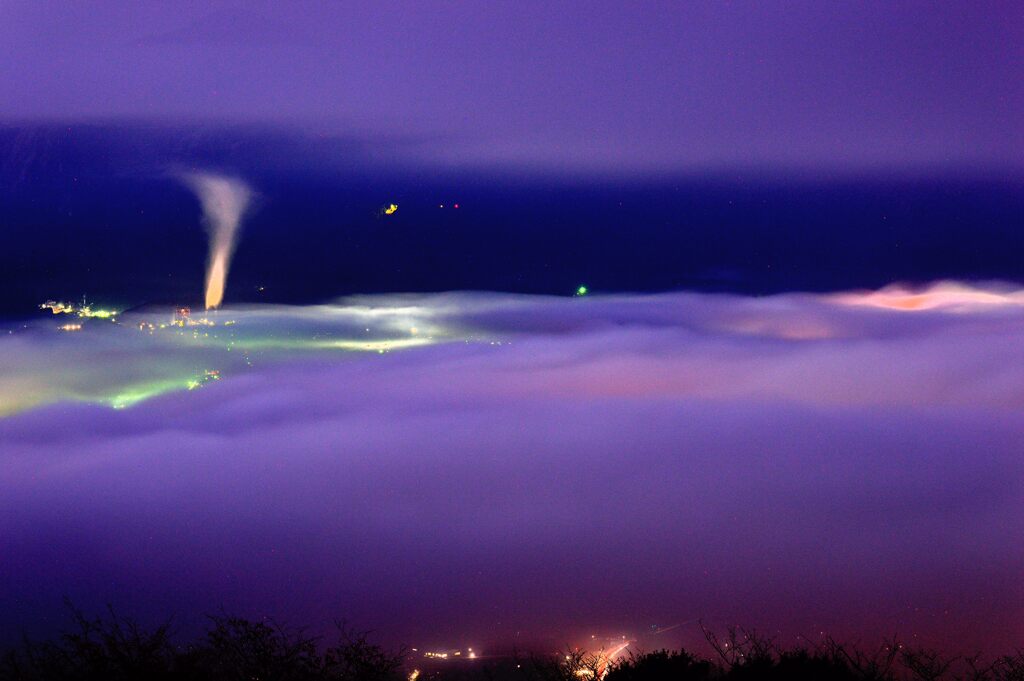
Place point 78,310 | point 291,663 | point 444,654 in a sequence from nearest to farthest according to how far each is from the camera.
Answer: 1. point 291,663
2. point 444,654
3. point 78,310

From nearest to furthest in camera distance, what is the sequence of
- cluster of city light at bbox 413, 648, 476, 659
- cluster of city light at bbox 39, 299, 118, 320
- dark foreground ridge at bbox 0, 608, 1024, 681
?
dark foreground ridge at bbox 0, 608, 1024, 681
cluster of city light at bbox 413, 648, 476, 659
cluster of city light at bbox 39, 299, 118, 320

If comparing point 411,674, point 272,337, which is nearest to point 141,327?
point 272,337

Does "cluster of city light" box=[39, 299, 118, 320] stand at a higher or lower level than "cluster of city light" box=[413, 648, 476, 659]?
higher

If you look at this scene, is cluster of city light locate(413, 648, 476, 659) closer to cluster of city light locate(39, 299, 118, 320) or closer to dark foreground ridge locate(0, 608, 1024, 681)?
dark foreground ridge locate(0, 608, 1024, 681)

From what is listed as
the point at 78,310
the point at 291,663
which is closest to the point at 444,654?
the point at 291,663

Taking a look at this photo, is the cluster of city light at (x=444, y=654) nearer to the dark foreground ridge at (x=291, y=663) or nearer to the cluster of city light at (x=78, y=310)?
the dark foreground ridge at (x=291, y=663)

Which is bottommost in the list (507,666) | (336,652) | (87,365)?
(507,666)

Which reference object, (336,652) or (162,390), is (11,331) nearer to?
(162,390)

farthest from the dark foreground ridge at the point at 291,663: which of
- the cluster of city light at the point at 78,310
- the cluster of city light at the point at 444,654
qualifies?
the cluster of city light at the point at 78,310

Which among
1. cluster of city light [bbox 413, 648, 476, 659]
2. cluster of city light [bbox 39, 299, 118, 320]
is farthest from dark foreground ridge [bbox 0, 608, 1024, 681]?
cluster of city light [bbox 39, 299, 118, 320]

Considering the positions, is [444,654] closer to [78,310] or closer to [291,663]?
[291,663]

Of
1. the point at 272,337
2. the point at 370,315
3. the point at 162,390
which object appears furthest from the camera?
the point at 370,315
